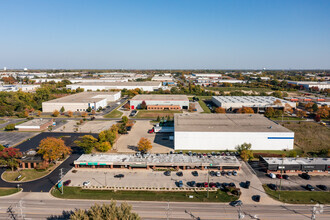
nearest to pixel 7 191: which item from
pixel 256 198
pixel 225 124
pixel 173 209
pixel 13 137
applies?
pixel 173 209

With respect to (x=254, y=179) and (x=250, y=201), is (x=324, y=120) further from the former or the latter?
(x=250, y=201)

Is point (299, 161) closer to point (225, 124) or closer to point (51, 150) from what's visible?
point (225, 124)

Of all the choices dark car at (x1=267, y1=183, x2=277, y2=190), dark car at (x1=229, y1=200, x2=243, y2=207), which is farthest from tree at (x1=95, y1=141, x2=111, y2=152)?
dark car at (x1=267, y1=183, x2=277, y2=190)

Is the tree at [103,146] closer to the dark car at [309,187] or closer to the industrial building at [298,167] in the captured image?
the industrial building at [298,167]

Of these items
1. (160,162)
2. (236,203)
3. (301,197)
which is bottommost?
(301,197)

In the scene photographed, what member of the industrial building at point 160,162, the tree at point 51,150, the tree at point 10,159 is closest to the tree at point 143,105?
the industrial building at point 160,162

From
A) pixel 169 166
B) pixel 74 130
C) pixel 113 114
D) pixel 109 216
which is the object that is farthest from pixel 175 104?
pixel 109 216
